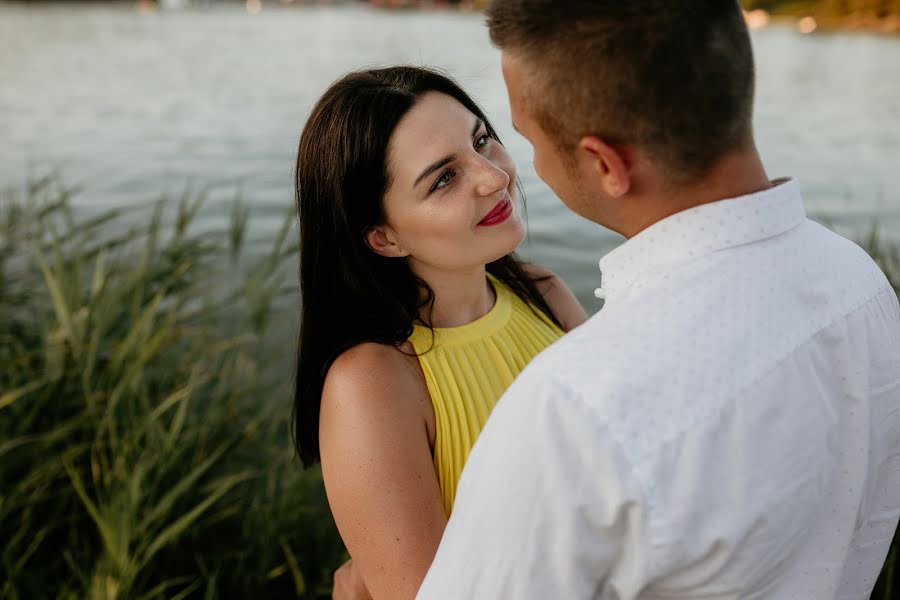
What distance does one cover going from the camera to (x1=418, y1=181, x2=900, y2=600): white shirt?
104 cm

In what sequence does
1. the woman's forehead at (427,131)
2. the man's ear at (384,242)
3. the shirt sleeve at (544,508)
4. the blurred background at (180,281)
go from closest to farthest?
the shirt sleeve at (544,508)
the woman's forehead at (427,131)
the man's ear at (384,242)
the blurred background at (180,281)

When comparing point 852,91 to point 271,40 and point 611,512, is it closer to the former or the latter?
point 611,512

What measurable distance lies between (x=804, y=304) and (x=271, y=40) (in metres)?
36.4

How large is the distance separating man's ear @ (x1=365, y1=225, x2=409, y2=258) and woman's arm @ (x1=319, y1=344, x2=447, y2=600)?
308mm

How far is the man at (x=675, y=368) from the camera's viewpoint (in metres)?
1.04

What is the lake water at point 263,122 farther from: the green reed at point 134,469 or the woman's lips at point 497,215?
the green reed at point 134,469

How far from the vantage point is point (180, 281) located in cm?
440

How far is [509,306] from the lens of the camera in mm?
2406

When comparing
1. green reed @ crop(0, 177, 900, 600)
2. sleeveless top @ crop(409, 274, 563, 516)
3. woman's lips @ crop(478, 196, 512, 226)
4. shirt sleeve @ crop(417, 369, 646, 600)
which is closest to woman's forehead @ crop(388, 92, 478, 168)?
woman's lips @ crop(478, 196, 512, 226)

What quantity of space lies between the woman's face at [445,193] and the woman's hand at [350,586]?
868mm

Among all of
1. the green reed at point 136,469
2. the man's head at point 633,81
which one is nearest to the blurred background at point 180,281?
the green reed at point 136,469

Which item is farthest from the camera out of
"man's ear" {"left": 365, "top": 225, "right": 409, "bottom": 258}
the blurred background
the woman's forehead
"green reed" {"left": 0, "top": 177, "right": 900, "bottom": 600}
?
the blurred background

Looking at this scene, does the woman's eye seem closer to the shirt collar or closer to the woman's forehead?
the woman's forehead

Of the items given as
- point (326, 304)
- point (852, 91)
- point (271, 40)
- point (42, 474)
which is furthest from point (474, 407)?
point (271, 40)
